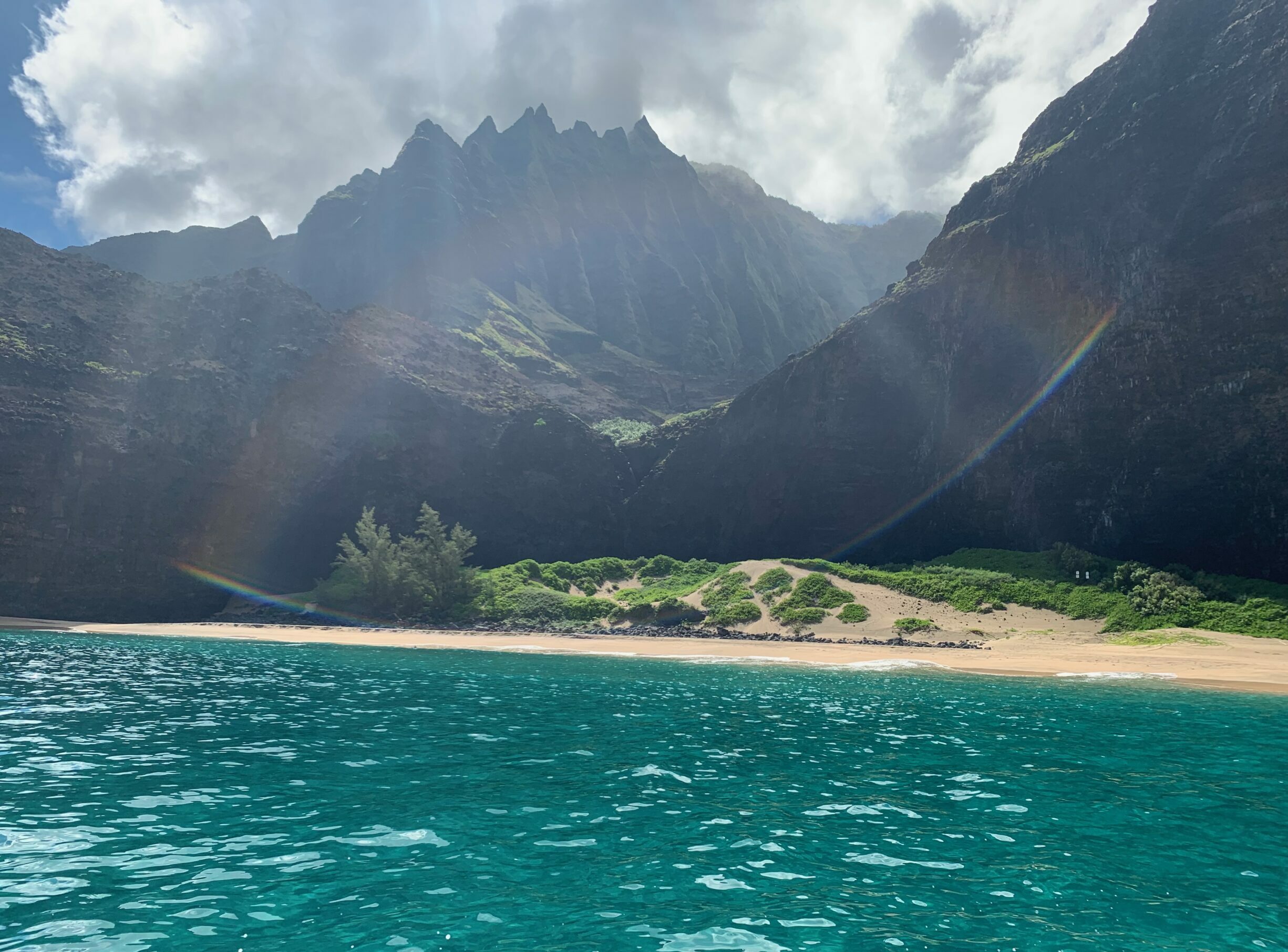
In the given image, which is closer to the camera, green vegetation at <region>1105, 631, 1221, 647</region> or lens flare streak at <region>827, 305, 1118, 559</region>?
green vegetation at <region>1105, 631, 1221, 647</region>

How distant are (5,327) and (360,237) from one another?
373 feet

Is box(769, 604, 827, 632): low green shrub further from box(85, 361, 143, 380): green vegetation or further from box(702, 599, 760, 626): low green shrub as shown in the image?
box(85, 361, 143, 380): green vegetation

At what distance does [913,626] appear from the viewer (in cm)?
4391

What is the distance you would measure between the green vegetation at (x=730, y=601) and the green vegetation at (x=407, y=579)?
73.8 feet

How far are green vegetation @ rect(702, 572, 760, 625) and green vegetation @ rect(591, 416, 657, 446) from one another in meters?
45.5

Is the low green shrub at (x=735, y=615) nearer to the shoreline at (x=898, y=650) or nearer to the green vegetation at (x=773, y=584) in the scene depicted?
the green vegetation at (x=773, y=584)

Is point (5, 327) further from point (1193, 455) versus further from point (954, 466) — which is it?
point (1193, 455)

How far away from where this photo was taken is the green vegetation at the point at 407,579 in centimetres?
6231

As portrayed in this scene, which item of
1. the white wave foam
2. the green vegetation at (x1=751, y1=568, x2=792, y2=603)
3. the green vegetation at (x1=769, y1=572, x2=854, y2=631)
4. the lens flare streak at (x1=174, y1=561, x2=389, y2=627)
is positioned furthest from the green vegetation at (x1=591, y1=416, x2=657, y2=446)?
the white wave foam

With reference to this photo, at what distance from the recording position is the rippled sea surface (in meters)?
6.72

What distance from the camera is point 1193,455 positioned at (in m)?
46.8

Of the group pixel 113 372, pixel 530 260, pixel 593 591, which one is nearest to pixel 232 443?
pixel 113 372

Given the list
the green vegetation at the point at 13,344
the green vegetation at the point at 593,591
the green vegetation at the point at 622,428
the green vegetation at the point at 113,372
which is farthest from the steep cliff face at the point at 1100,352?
the green vegetation at the point at 13,344

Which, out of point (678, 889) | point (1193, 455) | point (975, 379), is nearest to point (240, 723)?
point (678, 889)
